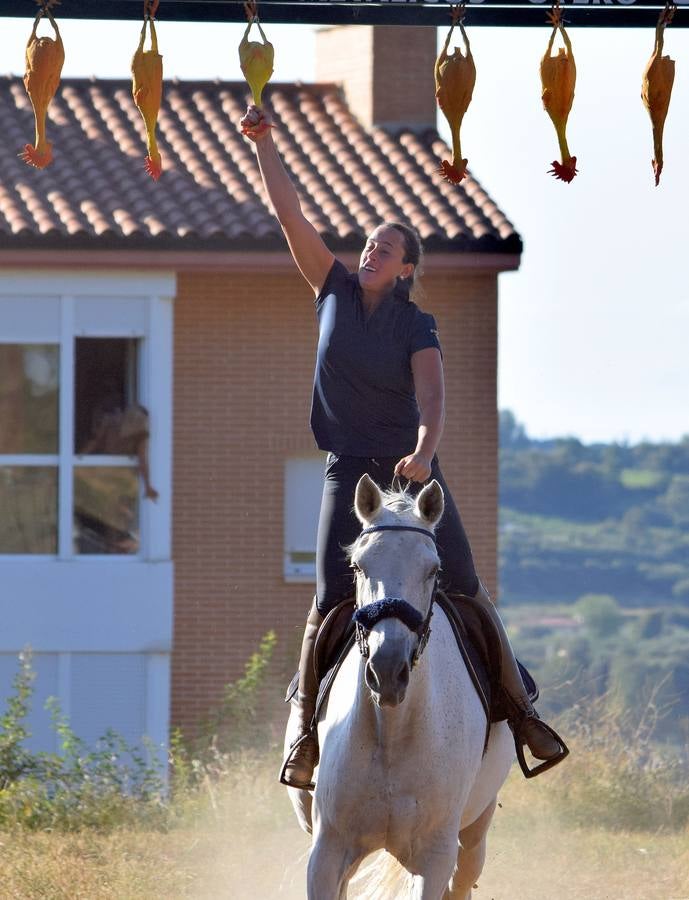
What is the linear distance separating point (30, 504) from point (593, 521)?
77868 mm

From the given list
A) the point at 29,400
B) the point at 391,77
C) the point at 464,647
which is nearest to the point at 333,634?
the point at 464,647

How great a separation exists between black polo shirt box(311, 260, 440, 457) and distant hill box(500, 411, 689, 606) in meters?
83.0

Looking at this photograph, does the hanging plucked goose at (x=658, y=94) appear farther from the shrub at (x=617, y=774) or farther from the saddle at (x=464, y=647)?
the shrub at (x=617, y=774)

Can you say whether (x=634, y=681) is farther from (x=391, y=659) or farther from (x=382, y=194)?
(x=391, y=659)

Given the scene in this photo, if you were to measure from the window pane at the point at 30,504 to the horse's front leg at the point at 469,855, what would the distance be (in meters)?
10.8

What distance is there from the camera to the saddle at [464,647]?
274 inches

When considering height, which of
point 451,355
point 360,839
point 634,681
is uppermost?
point 451,355

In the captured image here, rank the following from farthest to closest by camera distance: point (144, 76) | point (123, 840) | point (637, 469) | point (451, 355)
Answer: point (637, 469), point (451, 355), point (123, 840), point (144, 76)

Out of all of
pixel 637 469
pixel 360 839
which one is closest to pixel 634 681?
pixel 637 469

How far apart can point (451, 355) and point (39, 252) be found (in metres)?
4.45

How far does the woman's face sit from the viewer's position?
23.0ft

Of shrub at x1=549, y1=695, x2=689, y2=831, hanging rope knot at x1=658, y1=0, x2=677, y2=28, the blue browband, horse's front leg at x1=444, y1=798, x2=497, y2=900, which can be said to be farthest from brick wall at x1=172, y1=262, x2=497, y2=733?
the blue browband

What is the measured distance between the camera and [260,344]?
745 inches

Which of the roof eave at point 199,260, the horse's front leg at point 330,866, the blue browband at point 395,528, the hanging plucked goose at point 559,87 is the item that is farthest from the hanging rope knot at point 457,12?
the roof eave at point 199,260
